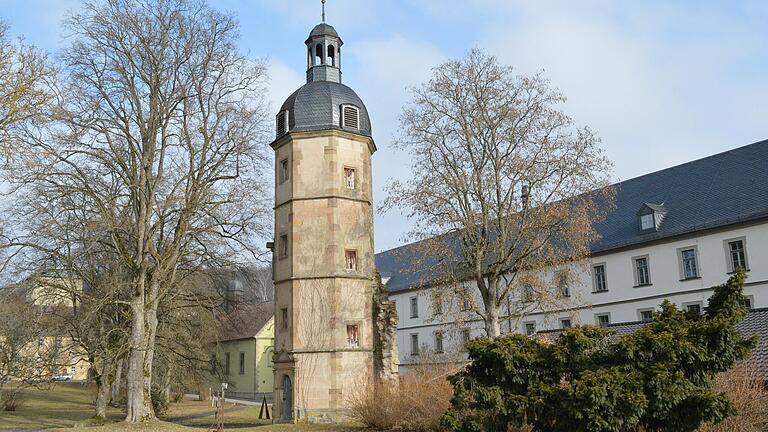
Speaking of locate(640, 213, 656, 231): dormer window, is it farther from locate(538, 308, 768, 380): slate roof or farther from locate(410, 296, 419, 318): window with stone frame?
locate(410, 296, 419, 318): window with stone frame

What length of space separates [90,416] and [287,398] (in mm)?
12943

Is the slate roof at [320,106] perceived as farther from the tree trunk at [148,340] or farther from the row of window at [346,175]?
the tree trunk at [148,340]

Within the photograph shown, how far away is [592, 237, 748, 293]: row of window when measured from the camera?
2835 centimetres

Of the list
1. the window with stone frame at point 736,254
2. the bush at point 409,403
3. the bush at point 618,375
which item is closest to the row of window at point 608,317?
the window with stone frame at point 736,254

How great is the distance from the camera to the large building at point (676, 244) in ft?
91.9

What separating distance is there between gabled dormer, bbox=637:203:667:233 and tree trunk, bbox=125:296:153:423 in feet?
71.9

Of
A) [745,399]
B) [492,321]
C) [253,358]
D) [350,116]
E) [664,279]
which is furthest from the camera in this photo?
[253,358]

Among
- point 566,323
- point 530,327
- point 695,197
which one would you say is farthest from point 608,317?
point 695,197

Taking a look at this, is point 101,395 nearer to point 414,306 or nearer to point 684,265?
point 414,306

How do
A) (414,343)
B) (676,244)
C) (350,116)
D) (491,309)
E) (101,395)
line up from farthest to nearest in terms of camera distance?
(414,343) < (676,244) < (101,395) < (350,116) < (491,309)

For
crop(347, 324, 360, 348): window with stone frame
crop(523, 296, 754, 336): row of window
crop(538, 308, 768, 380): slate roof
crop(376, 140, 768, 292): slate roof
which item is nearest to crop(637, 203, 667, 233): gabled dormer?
crop(376, 140, 768, 292): slate roof

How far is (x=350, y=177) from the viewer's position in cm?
2628

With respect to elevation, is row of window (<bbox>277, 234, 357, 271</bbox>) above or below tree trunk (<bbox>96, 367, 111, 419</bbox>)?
above

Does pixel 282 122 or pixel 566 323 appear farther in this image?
pixel 566 323
